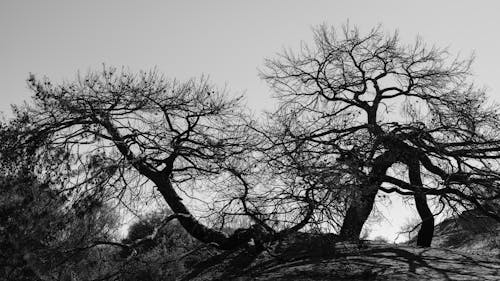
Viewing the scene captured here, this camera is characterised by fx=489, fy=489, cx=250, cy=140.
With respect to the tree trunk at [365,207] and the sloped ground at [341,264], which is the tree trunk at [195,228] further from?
the tree trunk at [365,207]

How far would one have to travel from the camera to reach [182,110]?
1141 cm

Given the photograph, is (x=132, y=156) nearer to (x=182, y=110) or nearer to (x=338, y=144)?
(x=182, y=110)

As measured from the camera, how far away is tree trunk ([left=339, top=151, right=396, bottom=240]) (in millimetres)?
11133

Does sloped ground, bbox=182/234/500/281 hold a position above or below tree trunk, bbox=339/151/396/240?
below

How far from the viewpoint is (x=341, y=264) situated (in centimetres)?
997

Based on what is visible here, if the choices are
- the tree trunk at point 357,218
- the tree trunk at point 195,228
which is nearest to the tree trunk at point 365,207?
the tree trunk at point 357,218

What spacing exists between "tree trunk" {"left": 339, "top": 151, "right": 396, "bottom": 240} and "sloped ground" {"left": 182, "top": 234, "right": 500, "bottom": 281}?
364 millimetres

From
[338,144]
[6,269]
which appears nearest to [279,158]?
[338,144]

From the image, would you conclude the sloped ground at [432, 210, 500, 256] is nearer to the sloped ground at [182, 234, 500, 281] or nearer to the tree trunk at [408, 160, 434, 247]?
the tree trunk at [408, 160, 434, 247]

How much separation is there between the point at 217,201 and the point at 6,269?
435 cm

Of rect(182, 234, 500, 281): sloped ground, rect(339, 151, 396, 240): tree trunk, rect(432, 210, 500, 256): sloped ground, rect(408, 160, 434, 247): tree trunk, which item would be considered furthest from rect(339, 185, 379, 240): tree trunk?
rect(432, 210, 500, 256): sloped ground

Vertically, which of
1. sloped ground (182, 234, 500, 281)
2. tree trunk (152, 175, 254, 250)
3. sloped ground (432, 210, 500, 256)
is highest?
tree trunk (152, 175, 254, 250)

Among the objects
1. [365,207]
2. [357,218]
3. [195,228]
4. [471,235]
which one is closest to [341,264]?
[357,218]

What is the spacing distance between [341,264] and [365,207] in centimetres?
218
